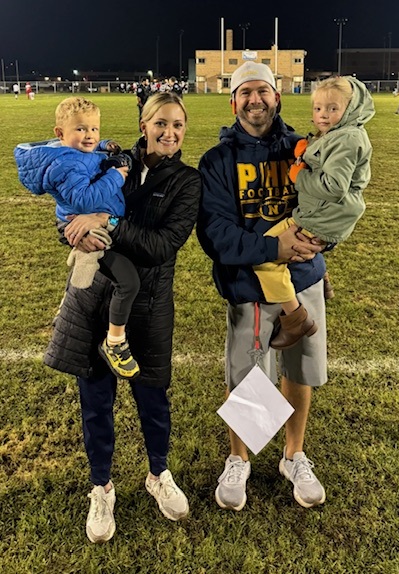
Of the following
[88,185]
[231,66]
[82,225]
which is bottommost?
[82,225]

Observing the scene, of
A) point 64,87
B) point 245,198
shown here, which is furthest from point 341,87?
point 64,87

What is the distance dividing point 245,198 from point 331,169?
0.40 meters

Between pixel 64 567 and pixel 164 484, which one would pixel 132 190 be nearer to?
pixel 164 484

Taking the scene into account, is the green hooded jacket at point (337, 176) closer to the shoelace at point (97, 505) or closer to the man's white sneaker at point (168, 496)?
the man's white sneaker at point (168, 496)

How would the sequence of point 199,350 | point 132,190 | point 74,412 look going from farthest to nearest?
point 199,350 → point 74,412 → point 132,190

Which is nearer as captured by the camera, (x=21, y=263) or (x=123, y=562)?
(x=123, y=562)

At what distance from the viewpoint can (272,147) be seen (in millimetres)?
2344

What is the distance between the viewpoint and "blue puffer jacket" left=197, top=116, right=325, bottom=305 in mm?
2270

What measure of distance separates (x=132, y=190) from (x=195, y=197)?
0.84 ft

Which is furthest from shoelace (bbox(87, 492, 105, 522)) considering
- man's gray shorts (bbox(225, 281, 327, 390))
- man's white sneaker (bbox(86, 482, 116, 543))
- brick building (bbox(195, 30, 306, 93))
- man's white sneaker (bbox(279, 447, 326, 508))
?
brick building (bbox(195, 30, 306, 93))

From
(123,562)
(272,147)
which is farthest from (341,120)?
(123,562)

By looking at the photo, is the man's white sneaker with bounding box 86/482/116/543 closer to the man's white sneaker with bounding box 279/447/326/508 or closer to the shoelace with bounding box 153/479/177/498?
the shoelace with bounding box 153/479/177/498

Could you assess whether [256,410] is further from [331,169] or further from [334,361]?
[334,361]

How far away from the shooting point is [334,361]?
384 centimetres
